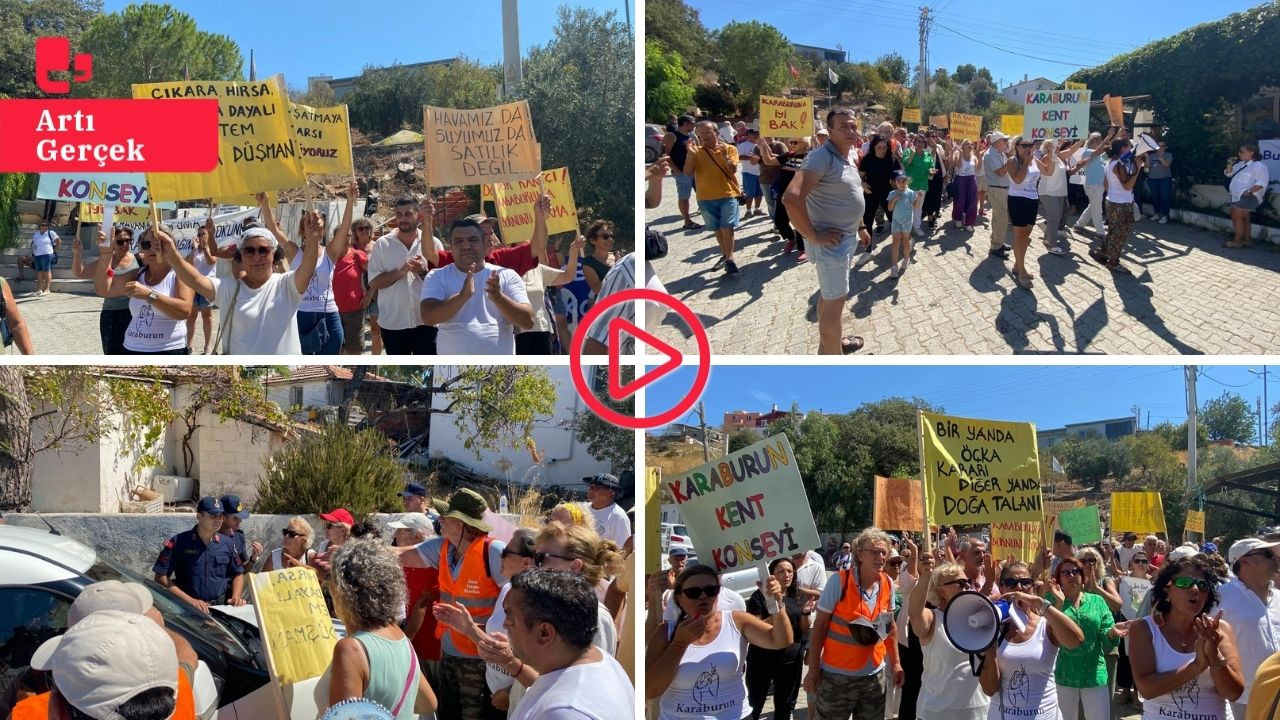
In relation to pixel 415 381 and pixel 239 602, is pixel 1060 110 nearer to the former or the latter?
pixel 415 381

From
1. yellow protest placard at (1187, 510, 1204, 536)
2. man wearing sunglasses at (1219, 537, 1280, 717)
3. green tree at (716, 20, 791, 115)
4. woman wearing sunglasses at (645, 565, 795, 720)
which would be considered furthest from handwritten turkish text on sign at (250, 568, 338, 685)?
yellow protest placard at (1187, 510, 1204, 536)

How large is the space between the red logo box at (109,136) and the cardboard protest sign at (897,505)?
200 inches

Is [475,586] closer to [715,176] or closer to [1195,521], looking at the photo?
[715,176]

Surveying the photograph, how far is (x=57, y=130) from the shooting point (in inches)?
238

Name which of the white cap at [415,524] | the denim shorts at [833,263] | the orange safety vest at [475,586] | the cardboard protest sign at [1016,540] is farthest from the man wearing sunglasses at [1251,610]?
the white cap at [415,524]

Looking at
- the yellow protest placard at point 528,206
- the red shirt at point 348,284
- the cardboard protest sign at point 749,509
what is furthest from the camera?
the yellow protest placard at point 528,206

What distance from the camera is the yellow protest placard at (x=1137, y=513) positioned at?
10.7 meters

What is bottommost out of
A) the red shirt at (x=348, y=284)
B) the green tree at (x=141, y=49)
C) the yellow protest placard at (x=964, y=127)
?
the red shirt at (x=348, y=284)

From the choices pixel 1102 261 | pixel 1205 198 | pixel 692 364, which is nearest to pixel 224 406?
pixel 692 364

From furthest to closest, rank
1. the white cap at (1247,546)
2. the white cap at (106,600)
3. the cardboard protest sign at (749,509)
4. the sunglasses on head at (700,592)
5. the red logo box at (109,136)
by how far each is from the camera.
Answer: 1. the red logo box at (109,136)
2. the white cap at (1247,546)
3. the cardboard protest sign at (749,509)
4. the sunglasses on head at (700,592)
5. the white cap at (106,600)

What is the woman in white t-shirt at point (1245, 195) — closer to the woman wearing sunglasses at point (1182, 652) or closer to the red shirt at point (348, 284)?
the woman wearing sunglasses at point (1182, 652)

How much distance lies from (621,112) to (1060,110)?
649cm

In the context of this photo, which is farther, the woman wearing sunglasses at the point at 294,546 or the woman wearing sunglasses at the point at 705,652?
the woman wearing sunglasses at the point at 294,546

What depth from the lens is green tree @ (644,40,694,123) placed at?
11.1m
